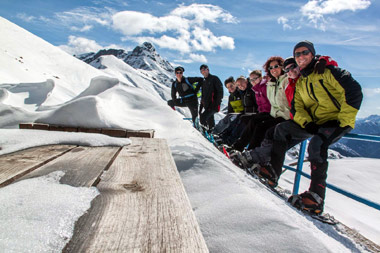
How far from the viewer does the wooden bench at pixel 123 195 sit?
638 mm

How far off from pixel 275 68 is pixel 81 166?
3.77 metres

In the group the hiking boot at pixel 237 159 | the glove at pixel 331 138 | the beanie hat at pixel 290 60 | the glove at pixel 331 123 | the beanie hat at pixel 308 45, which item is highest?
the beanie hat at pixel 308 45

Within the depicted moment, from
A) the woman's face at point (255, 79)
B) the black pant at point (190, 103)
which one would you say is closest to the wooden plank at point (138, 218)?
the woman's face at point (255, 79)

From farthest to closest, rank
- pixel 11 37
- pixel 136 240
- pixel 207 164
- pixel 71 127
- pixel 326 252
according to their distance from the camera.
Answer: pixel 11 37 < pixel 71 127 < pixel 207 164 < pixel 326 252 < pixel 136 240

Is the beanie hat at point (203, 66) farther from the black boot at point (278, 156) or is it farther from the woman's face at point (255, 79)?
the black boot at point (278, 156)

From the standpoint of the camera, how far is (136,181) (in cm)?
108

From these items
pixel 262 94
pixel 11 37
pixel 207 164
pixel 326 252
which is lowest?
pixel 326 252

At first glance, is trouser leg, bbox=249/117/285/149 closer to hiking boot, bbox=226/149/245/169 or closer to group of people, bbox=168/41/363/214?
group of people, bbox=168/41/363/214

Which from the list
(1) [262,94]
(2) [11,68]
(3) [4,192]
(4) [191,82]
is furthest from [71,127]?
(2) [11,68]

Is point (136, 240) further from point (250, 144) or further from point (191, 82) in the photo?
point (191, 82)

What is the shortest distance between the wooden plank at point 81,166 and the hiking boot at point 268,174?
2.34 meters

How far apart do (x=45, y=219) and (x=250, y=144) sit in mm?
3853

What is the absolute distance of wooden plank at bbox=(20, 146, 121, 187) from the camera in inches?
40.5

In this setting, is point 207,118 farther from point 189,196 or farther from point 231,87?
point 189,196
